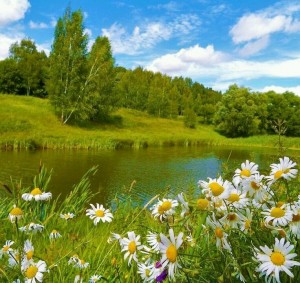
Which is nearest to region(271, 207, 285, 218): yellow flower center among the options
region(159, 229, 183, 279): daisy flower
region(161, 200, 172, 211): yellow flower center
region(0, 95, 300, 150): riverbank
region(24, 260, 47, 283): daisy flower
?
region(161, 200, 172, 211): yellow flower center

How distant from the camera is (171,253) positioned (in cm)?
127

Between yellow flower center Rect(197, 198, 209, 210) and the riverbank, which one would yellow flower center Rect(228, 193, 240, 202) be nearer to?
yellow flower center Rect(197, 198, 209, 210)

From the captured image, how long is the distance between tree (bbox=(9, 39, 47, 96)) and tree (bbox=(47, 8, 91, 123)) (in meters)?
17.3

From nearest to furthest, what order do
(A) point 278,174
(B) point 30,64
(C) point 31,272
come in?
(C) point 31,272, (A) point 278,174, (B) point 30,64

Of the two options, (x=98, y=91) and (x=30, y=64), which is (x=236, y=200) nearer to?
(x=98, y=91)

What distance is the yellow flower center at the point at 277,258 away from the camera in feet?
4.45

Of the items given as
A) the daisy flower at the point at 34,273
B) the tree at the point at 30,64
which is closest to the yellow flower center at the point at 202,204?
the daisy flower at the point at 34,273

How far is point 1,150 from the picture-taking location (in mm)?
26281

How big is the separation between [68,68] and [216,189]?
38.6m

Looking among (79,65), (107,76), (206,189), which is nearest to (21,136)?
(79,65)

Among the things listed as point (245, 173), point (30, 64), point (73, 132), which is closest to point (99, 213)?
point (245, 173)

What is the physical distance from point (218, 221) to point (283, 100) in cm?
7255

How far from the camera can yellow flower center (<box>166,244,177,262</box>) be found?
1270 mm

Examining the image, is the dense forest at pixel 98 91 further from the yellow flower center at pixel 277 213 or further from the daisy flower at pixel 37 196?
the yellow flower center at pixel 277 213
